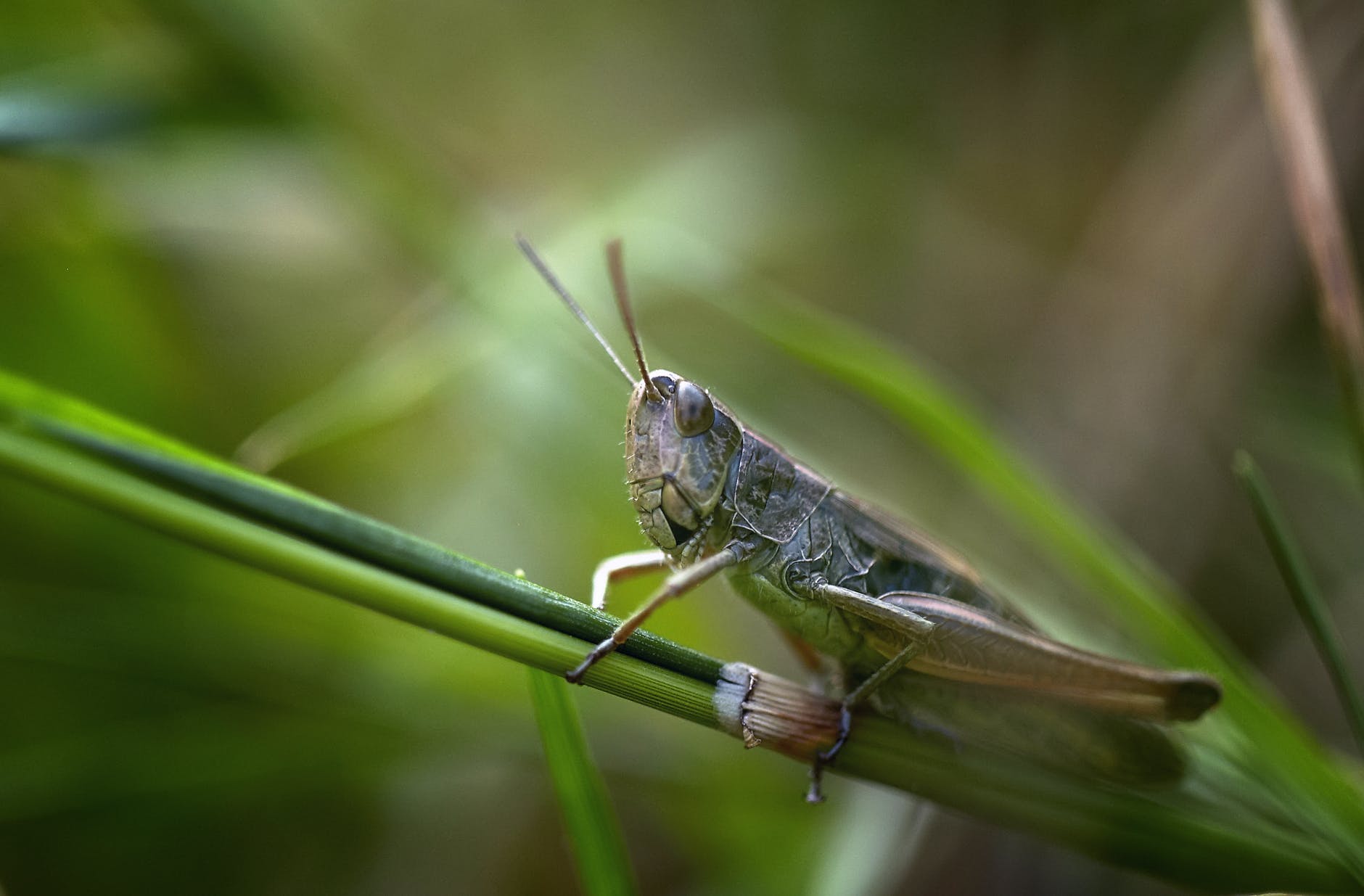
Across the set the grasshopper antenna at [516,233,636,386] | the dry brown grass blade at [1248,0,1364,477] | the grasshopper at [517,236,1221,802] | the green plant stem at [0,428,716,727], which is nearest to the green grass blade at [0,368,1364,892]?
the green plant stem at [0,428,716,727]

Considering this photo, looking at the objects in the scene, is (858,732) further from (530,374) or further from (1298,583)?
(530,374)

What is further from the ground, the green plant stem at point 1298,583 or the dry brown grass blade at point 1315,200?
the dry brown grass blade at point 1315,200

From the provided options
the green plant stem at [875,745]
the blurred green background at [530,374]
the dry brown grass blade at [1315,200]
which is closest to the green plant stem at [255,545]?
the green plant stem at [875,745]

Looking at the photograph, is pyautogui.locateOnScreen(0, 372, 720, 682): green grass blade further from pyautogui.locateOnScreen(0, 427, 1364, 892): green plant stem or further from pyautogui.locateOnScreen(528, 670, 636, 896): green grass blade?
pyautogui.locateOnScreen(528, 670, 636, 896): green grass blade

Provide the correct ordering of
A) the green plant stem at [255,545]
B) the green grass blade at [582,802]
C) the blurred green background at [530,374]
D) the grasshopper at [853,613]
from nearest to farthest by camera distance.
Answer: the green plant stem at [255,545] → the green grass blade at [582,802] → the grasshopper at [853,613] → the blurred green background at [530,374]

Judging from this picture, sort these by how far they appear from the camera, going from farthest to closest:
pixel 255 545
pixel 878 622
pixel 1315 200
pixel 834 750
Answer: pixel 1315 200 → pixel 878 622 → pixel 834 750 → pixel 255 545

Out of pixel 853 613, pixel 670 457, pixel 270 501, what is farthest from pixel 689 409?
pixel 270 501

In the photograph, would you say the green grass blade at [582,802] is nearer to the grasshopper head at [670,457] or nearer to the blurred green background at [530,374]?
the grasshopper head at [670,457]
